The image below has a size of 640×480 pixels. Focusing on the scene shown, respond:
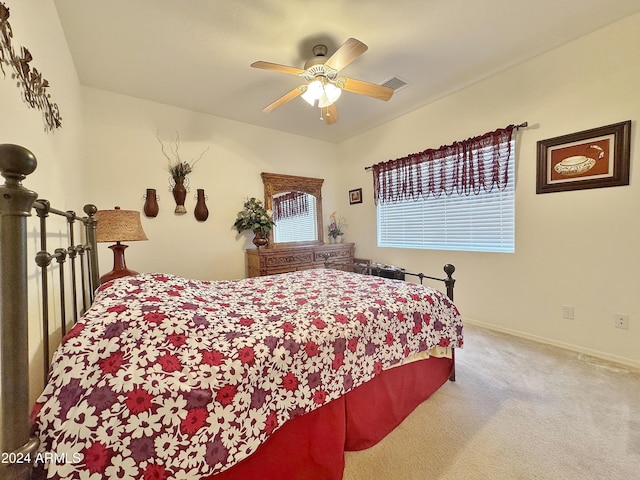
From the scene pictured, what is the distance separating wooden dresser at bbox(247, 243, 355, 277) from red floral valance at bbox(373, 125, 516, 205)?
1.14m

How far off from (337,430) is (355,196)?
3673 mm

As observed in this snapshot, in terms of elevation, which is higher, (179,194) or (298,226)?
(179,194)

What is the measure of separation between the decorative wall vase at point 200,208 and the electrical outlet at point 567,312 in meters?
4.06

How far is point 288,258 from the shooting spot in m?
3.71

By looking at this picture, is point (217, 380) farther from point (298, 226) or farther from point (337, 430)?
point (298, 226)

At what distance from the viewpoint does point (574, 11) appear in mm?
1979

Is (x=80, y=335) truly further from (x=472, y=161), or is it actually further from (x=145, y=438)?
(x=472, y=161)

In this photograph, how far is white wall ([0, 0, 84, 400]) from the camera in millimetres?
1001

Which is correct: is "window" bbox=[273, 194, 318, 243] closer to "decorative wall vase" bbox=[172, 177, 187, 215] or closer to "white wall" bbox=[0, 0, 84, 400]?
"decorative wall vase" bbox=[172, 177, 187, 215]

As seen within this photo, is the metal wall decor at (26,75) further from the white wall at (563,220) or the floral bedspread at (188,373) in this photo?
the white wall at (563,220)

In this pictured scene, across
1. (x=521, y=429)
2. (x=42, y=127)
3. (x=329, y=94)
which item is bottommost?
(x=521, y=429)

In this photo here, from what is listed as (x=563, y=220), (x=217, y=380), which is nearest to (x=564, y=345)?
(x=563, y=220)

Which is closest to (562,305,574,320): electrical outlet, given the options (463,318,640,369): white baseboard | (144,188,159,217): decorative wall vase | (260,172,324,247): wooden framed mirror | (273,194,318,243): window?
(463,318,640,369): white baseboard

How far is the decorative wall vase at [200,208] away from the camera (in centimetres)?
341
